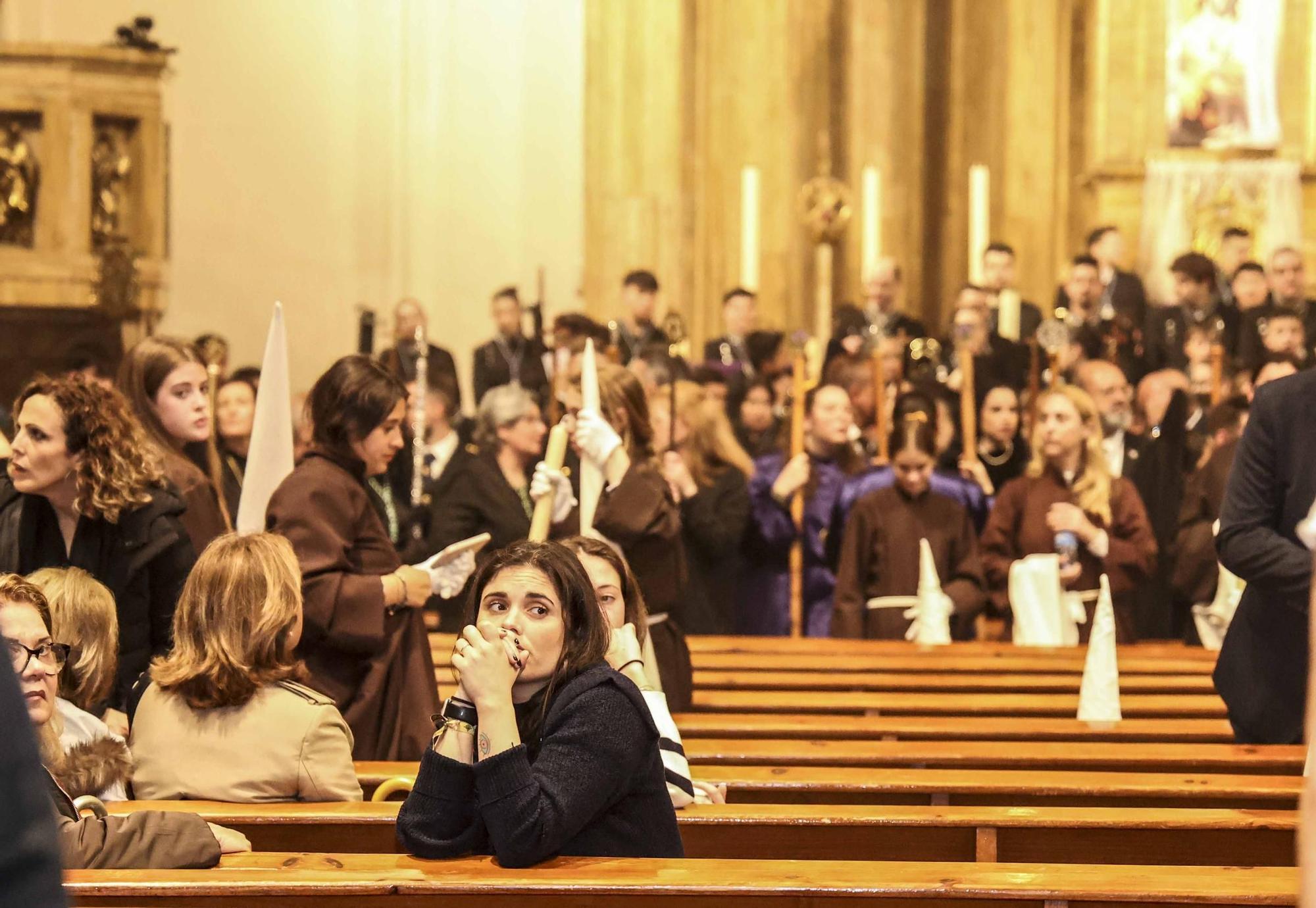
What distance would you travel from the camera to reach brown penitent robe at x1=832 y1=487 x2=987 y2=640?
739 centimetres

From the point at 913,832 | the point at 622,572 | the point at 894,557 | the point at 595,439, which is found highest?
the point at 595,439

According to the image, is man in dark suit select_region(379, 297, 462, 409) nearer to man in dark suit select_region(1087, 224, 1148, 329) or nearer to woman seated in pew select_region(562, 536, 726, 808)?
man in dark suit select_region(1087, 224, 1148, 329)

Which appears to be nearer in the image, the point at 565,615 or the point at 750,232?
the point at 565,615

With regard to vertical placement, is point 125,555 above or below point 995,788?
above

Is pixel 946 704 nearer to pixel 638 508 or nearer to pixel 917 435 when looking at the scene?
pixel 638 508

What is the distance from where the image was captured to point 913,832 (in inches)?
151

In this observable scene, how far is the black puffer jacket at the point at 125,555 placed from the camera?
457 cm

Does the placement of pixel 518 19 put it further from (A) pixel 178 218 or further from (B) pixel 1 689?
(B) pixel 1 689

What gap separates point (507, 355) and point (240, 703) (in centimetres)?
742

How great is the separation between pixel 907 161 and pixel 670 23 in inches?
99.1

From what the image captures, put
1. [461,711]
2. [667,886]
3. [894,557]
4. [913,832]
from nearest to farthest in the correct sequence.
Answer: [667,886] < [461,711] < [913,832] < [894,557]

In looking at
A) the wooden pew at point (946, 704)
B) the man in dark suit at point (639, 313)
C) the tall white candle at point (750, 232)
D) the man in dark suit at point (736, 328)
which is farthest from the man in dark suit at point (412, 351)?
the wooden pew at point (946, 704)

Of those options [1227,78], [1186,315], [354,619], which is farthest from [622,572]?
[1227,78]

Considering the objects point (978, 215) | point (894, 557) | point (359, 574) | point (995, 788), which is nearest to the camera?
point (995, 788)
